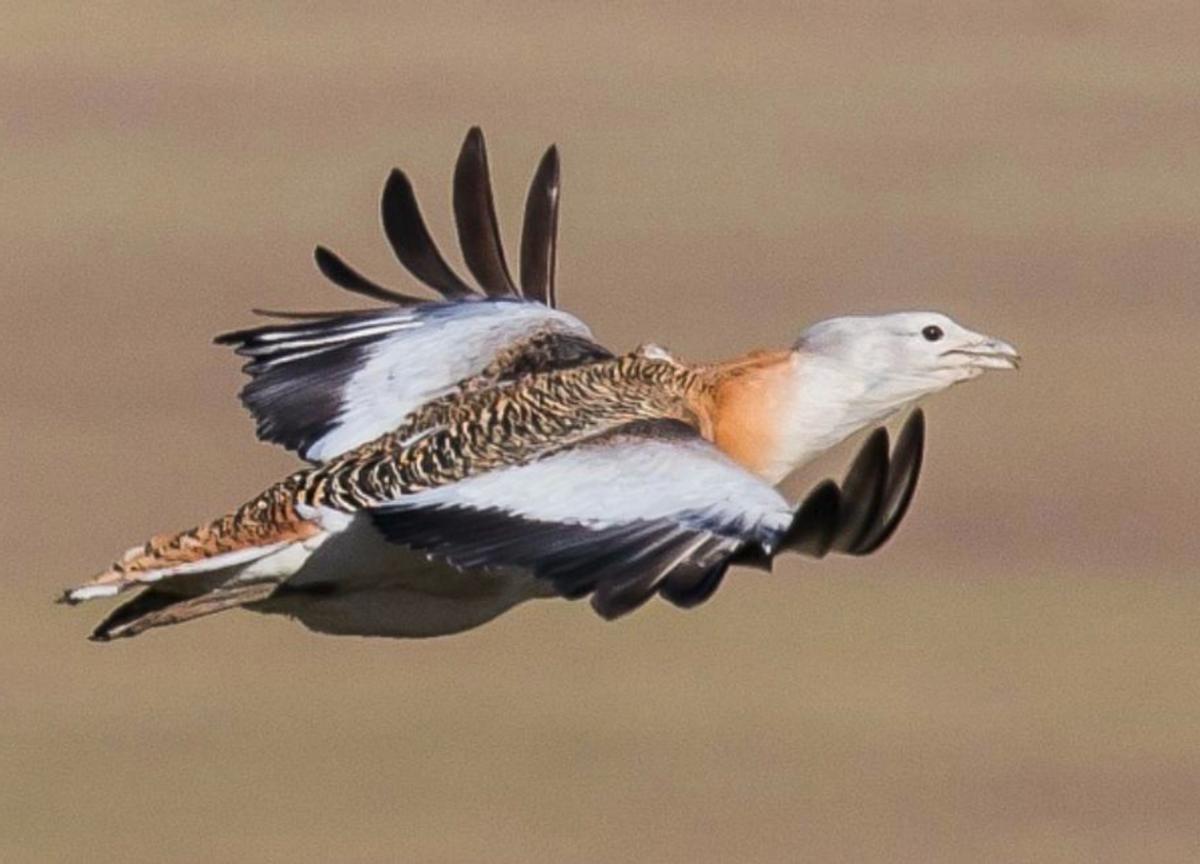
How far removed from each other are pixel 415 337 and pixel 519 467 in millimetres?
1515

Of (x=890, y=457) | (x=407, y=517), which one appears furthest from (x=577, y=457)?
(x=890, y=457)

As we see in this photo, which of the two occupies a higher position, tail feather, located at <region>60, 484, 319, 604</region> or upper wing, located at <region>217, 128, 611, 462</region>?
upper wing, located at <region>217, 128, 611, 462</region>

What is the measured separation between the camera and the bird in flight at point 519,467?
853 centimetres

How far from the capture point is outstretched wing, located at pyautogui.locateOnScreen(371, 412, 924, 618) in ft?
27.0

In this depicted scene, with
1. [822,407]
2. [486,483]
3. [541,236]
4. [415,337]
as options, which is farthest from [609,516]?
[541,236]

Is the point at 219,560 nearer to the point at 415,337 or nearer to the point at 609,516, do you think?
the point at 609,516

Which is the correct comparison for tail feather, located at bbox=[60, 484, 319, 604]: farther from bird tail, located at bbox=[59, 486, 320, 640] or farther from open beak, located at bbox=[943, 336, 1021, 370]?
open beak, located at bbox=[943, 336, 1021, 370]

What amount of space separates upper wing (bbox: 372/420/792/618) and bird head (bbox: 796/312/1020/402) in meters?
0.76

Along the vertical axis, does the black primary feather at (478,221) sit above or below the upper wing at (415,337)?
above

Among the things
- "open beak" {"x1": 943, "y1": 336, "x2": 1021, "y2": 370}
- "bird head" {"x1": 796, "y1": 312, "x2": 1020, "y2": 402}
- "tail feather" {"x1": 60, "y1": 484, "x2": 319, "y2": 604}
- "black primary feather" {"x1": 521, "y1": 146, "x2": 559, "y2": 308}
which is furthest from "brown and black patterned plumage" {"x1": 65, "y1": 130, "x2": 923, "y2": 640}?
"open beak" {"x1": 943, "y1": 336, "x2": 1021, "y2": 370}

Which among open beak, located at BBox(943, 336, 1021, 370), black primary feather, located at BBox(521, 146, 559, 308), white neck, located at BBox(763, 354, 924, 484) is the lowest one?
white neck, located at BBox(763, 354, 924, 484)

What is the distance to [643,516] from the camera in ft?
28.6

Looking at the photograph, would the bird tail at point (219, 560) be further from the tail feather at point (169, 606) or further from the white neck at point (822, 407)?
the white neck at point (822, 407)

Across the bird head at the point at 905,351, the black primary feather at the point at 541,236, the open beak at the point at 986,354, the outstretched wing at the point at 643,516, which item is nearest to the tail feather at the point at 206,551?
the outstretched wing at the point at 643,516
